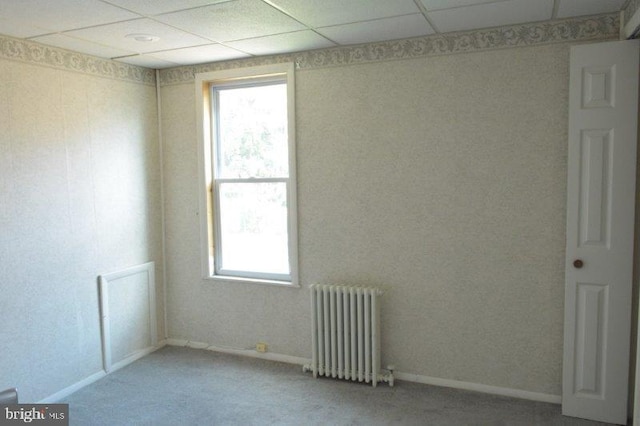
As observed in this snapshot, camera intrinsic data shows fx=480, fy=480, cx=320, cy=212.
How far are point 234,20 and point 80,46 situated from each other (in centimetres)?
136

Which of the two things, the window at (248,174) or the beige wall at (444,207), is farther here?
the window at (248,174)

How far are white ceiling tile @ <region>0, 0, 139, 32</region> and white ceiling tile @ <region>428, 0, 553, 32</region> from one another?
6.20ft

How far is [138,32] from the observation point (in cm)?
316

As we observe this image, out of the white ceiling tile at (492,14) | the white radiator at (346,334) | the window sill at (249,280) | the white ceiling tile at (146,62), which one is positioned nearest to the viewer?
the white ceiling tile at (492,14)

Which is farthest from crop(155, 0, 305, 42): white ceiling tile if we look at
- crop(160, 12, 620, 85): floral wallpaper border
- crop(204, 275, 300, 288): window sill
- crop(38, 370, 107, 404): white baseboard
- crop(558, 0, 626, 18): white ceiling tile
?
crop(38, 370, 107, 404): white baseboard

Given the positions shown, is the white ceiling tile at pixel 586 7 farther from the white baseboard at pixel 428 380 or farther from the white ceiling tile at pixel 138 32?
the white baseboard at pixel 428 380

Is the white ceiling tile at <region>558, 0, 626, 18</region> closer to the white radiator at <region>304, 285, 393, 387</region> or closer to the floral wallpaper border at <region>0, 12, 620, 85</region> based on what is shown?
the floral wallpaper border at <region>0, 12, 620, 85</region>

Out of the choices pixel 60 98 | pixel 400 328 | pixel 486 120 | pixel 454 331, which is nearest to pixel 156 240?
pixel 60 98

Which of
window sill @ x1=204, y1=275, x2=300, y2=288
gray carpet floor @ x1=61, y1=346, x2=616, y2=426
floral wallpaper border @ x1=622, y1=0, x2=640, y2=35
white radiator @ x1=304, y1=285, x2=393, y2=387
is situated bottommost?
gray carpet floor @ x1=61, y1=346, x2=616, y2=426

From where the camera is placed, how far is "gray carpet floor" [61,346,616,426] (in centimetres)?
315

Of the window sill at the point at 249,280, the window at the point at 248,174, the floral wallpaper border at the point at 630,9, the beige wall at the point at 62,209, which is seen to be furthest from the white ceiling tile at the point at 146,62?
the floral wallpaper border at the point at 630,9

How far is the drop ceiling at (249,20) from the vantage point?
2.68 meters

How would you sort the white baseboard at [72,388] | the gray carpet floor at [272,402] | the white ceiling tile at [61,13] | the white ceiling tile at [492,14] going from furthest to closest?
1. the white baseboard at [72,388]
2. the gray carpet floor at [272,402]
3. the white ceiling tile at [492,14]
4. the white ceiling tile at [61,13]

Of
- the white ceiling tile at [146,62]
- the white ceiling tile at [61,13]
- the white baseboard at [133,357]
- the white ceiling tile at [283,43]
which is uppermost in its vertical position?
the white ceiling tile at [146,62]
